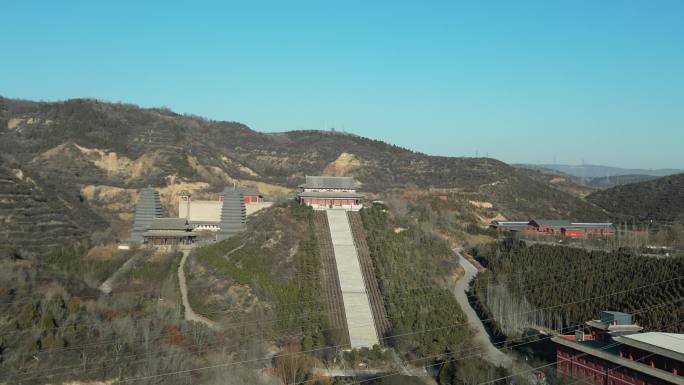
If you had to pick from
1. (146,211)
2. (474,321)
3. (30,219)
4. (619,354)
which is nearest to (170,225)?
(146,211)

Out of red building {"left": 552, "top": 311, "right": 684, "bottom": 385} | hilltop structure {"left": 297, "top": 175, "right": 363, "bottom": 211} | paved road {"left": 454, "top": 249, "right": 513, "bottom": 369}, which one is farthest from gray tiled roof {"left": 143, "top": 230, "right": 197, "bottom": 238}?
red building {"left": 552, "top": 311, "right": 684, "bottom": 385}

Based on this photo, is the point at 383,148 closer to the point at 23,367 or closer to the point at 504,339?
the point at 504,339

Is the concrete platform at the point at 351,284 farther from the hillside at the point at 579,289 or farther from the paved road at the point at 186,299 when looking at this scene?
the paved road at the point at 186,299

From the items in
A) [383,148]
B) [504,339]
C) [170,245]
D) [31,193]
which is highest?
[383,148]

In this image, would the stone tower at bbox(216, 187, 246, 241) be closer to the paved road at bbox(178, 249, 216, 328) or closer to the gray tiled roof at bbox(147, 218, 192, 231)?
the gray tiled roof at bbox(147, 218, 192, 231)

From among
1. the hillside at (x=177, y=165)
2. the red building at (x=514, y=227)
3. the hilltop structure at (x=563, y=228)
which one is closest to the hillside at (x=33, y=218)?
the hillside at (x=177, y=165)

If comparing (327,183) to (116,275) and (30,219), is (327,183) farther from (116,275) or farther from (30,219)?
(30,219)

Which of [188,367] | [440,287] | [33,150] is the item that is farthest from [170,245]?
[33,150]

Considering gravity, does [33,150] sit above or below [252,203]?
above
